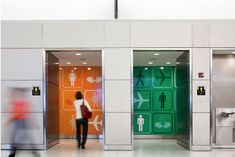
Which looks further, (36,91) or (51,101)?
(51,101)

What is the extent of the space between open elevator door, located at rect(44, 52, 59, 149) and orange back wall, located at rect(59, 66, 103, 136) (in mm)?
2640

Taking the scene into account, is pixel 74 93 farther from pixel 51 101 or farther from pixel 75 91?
pixel 51 101

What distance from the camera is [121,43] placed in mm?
11258

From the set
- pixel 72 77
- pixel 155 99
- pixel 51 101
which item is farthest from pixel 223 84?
pixel 72 77

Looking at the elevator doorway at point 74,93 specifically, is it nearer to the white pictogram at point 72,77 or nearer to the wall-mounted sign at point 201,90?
the white pictogram at point 72,77

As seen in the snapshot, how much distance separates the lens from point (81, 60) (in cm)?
1415

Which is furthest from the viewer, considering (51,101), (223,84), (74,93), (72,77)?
(72,77)

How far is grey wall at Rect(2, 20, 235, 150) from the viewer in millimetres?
11188

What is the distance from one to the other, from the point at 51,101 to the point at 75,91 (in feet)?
12.2

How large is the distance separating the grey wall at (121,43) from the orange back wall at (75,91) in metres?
4.56

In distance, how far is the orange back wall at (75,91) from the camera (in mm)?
15688

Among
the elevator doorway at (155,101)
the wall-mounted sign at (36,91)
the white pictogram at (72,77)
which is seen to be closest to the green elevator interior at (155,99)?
the elevator doorway at (155,101)

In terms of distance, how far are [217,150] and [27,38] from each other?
674 centimetres
